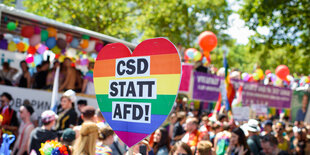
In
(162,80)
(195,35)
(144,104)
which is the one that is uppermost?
(195,35)

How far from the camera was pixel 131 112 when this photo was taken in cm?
235

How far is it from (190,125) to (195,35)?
16.8m

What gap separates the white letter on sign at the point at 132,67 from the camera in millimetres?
2336

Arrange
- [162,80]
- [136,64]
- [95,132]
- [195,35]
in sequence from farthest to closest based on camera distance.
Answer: [195,35] → [95,132] → [136,64] → [162,80]

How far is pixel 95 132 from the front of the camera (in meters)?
3.78

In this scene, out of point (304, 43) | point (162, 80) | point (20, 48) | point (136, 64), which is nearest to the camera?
point (162, 80)

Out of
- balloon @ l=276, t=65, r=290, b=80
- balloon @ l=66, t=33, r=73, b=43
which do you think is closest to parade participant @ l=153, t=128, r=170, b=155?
balloon @ l=66, t=33, r=73, b=43

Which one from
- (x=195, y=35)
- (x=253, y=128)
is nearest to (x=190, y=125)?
(x=253, y=128)

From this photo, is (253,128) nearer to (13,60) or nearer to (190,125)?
(190,125)

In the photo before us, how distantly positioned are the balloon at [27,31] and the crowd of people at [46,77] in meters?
0.93

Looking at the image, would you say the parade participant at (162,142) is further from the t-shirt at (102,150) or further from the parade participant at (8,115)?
the parade participant at (8,115)

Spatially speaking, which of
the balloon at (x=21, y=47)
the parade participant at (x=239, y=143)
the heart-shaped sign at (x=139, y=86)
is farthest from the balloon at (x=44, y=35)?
the heart-shaped sign at (x=139, y=86)

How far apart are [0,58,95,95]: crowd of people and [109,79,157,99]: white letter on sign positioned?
5.83 m

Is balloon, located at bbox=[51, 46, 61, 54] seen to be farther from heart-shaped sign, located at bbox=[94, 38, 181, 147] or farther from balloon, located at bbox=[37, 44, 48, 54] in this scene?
heart-shaped sign, located at bbox=[94, 38, 181, 147]
